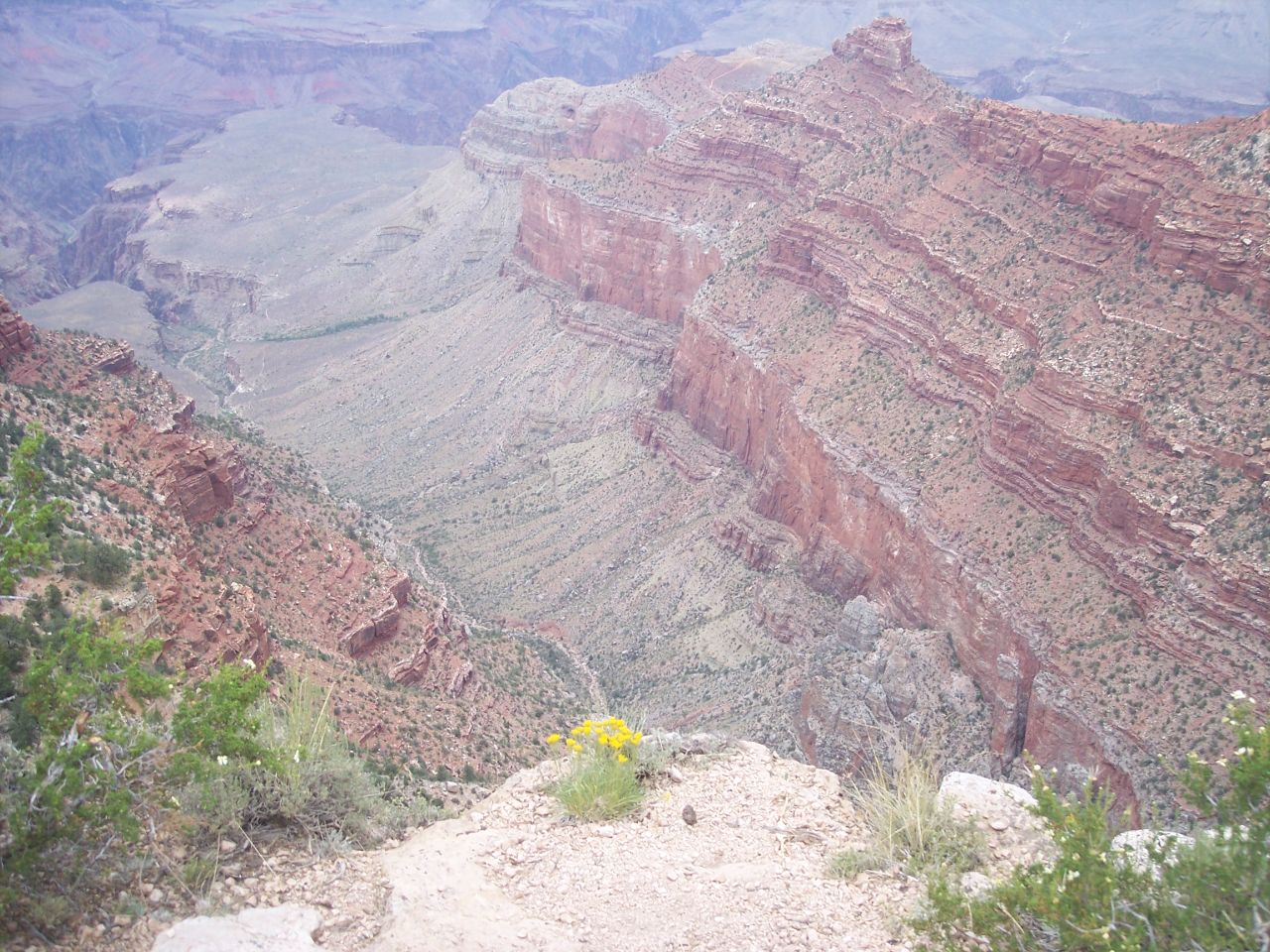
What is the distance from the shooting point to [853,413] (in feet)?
156

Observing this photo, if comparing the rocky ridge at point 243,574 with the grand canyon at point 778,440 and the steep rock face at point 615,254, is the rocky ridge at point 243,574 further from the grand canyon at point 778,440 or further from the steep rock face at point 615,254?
the steep rock face at point 615,254

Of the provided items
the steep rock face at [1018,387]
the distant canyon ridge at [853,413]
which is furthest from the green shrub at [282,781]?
the steep rock face at [1018,387]

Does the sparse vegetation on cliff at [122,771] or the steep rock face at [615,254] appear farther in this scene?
the steep rock face at [615,254]

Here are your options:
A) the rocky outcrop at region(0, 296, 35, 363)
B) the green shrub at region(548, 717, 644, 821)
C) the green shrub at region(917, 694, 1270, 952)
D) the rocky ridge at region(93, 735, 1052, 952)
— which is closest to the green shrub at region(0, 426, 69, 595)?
the rocky ridge at region(93, 735, 1052, 952)

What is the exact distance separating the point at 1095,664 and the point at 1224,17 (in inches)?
7829

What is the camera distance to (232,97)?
176125 millimetres

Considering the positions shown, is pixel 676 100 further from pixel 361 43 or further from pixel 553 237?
pixel 361 43

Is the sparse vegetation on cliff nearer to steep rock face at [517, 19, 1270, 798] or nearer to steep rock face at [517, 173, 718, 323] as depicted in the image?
steep rock face at [517, 19, 1270, 798]

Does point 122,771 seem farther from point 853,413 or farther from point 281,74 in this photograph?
point 281,74

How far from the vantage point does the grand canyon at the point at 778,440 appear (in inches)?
1280

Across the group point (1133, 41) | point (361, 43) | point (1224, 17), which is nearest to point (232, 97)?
point (361, 43)

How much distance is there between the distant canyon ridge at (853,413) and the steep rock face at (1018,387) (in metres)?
0.13

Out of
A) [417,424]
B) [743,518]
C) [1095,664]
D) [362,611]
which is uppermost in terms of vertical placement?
[1095,664]

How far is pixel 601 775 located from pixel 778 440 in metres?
36.4
